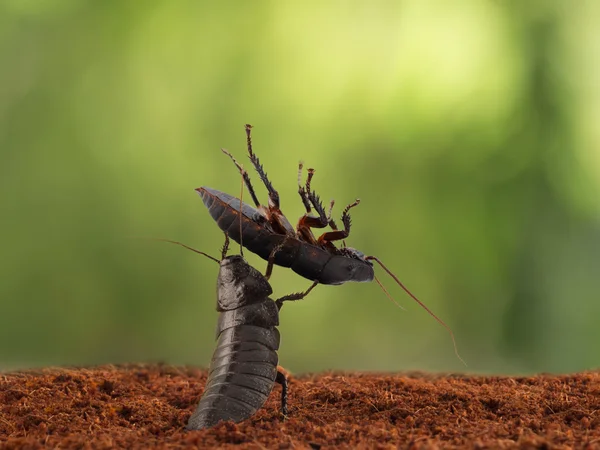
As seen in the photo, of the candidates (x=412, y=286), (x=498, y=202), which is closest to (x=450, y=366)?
(x=412, y=286)

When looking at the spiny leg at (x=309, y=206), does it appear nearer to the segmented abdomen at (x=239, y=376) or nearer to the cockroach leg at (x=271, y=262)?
the cockroach leg at (x=271, y=262)

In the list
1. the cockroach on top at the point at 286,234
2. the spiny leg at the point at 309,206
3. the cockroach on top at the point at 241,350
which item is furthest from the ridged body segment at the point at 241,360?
the spiny leg at the point at 309,206

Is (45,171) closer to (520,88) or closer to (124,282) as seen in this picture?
(124,282)

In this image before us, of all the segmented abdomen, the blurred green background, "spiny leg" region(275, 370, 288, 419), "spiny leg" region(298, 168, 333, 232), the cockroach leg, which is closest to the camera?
the segmented abdomen

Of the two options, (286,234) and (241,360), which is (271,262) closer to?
(286,234)

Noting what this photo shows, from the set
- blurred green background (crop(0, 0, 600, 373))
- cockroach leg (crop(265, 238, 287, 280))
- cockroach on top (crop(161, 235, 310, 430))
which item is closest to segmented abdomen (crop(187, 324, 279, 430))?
cockroach on top (crop(161, 235, 310, 430))

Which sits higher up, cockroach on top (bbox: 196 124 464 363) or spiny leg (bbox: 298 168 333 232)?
spiny leg (bbox: 298 168 333 232)

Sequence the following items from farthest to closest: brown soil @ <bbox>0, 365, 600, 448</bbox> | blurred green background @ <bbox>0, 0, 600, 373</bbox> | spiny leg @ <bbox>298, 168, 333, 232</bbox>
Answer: blurred green background @ <bbox>0, 0, 600, 373</bbox> → spiny leg @ <bbox>298, 168, 333, 232</bbox> → brown soil @ <bbox>0, 365, 600, 448</bbox>

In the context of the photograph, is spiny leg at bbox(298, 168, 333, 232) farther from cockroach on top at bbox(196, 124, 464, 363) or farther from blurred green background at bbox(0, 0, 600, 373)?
blurred green background at bbox(0, 0, 600, 373)
